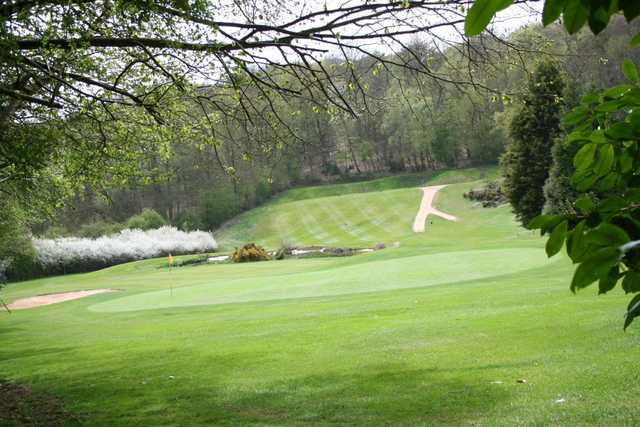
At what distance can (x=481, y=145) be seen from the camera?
6594 centimetres

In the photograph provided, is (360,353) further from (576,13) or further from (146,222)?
(146,222)

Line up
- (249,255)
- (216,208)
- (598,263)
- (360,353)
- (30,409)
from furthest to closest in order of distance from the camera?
(216,208), (249,255), (360,353), (30,409), (598,263)

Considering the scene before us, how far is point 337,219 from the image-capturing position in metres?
58.4

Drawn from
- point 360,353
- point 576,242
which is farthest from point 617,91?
point 360,353

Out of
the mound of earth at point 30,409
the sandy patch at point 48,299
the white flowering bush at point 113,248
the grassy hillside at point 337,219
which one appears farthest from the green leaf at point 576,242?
the white flowering bush at point 113,248

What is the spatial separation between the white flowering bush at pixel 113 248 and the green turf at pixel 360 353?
84.4ft

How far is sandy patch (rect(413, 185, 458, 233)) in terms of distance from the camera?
50.3 meters

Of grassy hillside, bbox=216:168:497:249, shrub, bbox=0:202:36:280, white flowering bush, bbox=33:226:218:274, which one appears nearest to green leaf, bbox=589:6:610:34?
shrub, bbox=0:202:36:280

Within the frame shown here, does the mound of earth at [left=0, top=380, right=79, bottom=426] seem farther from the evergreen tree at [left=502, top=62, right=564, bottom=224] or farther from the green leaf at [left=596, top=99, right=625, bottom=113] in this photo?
the evergreen tree at [left=502, top=62, right=564, bottom=224]

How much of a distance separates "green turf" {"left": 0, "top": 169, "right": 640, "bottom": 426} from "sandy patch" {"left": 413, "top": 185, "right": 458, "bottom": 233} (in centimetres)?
3012

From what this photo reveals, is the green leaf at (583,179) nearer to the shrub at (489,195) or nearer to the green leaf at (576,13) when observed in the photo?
the green leaf at (576,13)

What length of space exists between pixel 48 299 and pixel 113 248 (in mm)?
20061

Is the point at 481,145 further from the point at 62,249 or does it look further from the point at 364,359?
the point at 364,359

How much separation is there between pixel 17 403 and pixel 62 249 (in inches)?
1539
